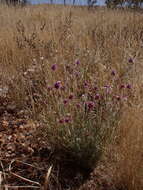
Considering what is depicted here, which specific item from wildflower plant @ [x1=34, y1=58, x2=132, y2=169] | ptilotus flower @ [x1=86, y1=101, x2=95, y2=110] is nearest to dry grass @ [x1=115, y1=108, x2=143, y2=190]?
wildflower plant @ [x1=34, y1=58, x2=132, y2=169]

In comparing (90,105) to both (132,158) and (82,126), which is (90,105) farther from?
(132,158)

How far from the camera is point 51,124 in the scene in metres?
1.90

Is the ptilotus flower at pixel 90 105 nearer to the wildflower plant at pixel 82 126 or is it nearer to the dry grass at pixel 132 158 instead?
the wildflower plant at pixel 82 126

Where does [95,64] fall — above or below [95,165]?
above

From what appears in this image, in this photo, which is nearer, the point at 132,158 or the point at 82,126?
the point at 132,158

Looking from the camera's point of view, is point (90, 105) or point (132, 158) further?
point (90, 105)

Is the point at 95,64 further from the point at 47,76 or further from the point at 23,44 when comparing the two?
the point at 23,44

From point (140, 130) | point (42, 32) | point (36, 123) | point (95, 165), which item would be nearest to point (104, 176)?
point (95, 165)

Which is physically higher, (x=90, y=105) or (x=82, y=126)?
(x=90, y=105)

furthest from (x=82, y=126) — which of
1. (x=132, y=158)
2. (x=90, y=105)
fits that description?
(x=132, y=158)

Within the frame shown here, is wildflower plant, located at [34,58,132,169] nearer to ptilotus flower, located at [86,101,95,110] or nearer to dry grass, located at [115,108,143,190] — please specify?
ptilotus flower, located at [86,101,95,110]

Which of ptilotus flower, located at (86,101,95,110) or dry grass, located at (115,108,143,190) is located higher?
ptilotus flower, located at (86,101,95,110)

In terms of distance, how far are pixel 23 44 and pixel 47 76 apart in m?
1.13

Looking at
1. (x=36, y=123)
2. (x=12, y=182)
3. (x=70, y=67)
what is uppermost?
(x=70, y=67)
